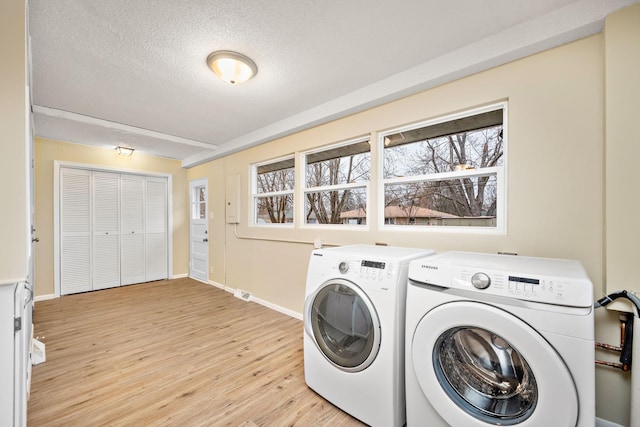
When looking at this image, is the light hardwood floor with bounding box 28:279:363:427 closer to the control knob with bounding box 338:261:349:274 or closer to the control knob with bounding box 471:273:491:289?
the control knob with bounding box 338:261:349:274

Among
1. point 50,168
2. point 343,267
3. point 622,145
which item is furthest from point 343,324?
point 50,168

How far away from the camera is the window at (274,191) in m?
3.55

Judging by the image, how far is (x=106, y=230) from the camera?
4480mm

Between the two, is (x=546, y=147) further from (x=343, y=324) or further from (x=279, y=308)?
(x=279, y=308)

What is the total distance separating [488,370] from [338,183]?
2.10 m

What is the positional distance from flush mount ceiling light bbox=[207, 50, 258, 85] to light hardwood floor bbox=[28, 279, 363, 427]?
2340mm

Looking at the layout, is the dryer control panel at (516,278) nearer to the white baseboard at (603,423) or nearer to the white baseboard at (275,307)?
the white baseboard at (603,423)

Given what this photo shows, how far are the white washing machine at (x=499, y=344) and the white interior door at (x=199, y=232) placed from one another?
14.4 ft

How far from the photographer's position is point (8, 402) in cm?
121

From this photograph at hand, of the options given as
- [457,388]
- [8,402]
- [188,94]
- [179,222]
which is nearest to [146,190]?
[179,222]

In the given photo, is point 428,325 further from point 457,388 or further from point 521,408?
point 521,408

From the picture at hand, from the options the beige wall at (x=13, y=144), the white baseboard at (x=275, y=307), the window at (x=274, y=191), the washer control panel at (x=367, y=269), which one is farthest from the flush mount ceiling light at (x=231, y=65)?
the white baseboard at (x=275, y=307)

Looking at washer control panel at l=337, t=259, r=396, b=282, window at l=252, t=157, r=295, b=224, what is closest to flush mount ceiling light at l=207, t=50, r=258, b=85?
window at l=252, t=157, r=295, b=224

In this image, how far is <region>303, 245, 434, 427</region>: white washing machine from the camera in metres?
1.49
